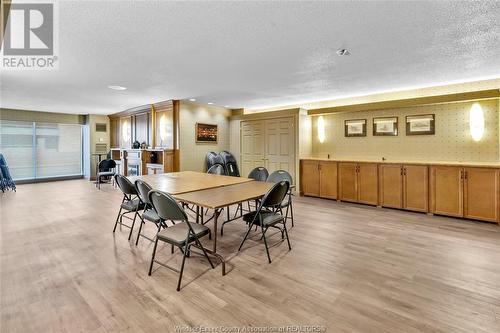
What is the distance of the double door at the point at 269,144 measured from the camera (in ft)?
22.0

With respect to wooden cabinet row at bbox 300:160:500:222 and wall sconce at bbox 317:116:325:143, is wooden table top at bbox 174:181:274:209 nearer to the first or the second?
wooden cabinet row at bbox 300:160:500:222

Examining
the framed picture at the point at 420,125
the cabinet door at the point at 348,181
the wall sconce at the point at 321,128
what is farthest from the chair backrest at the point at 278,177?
the framed picture at the point at 420,125

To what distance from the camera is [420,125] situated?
17.1ft

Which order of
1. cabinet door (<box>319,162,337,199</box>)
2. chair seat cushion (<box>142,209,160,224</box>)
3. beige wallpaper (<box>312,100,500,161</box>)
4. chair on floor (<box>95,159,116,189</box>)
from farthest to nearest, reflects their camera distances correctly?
chair on floor (<box>95,159,116,189</box>), cabinet door (<box>319,162,337,199</box>), beige wallpaper (<box>312,100,500,161</box>), chair seat cushion (<box>142,209,160,224</box>)

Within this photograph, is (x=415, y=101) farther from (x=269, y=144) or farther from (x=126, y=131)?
(x=126, y=131)

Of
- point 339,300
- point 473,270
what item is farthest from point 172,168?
point 473,270

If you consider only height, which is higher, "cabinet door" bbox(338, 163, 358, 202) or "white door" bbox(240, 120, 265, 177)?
"white door" bbox(240, 120, 265, 177)

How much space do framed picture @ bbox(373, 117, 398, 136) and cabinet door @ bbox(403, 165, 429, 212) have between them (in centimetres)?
101

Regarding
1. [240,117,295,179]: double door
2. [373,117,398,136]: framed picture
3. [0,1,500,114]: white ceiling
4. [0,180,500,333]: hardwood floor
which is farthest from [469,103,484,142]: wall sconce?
[240,117,295,179]: double door

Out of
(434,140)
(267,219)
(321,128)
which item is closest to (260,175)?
(267,219)

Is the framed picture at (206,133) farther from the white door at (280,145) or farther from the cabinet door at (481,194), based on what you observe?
the cabinet door at (481,194)

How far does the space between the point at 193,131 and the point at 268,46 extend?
14.3ft

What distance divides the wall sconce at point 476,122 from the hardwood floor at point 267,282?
1.67 meters

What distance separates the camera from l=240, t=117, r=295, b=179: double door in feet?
22.0
